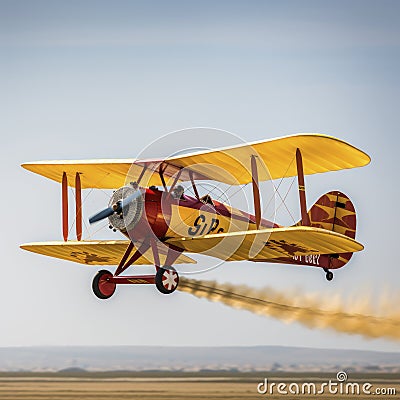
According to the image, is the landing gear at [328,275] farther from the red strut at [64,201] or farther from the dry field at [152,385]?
the dry field at [152,385]

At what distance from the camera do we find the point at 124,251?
1431cm

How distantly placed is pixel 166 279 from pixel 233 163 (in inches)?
84.0

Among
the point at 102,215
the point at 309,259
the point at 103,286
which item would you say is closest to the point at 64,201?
the point at 103,286

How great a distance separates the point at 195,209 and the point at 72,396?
24.9ft

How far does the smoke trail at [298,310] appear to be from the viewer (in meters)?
17.0

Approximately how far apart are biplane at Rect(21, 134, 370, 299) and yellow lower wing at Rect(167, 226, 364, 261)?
1 centimetres

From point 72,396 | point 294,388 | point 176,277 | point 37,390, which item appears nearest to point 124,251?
point 176,277

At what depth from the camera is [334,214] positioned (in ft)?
48.2

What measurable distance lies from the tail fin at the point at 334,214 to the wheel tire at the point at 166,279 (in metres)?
2.95

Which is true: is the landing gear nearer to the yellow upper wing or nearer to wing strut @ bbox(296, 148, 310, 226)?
the yellow upper wing

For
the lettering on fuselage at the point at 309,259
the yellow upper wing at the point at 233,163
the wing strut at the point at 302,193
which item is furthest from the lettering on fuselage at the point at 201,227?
the lettering on fuselage at the point at 309,259

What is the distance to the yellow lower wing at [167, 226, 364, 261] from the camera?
475 inches

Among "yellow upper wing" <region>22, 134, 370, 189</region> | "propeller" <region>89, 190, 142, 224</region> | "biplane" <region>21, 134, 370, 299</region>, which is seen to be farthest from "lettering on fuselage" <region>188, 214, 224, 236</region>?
"propeller" <region>89, 190, 142, 224</region>

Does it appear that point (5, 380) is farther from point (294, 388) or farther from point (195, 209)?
point (195, 209)
